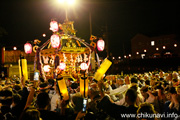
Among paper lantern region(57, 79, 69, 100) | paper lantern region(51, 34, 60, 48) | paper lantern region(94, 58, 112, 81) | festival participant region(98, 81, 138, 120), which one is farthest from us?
paper lantern region(51, 34, 60, 48)

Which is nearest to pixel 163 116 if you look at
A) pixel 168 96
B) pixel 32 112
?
pixel 168 96

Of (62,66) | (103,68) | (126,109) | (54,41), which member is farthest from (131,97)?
(62,66)

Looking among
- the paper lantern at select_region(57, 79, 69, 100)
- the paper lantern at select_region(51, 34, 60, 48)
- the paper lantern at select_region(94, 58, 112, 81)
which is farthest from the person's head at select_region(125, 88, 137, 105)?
the paper lantern at select_region(51, 34, 60, 48)

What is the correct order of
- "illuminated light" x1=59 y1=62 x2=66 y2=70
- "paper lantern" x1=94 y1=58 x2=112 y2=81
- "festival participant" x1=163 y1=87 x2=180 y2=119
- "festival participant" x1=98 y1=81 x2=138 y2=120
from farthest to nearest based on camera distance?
"illuminated light" x1=59 y1=62 x2=66 y2=70
"paper lantern" x1=94 y1=58 x2=112 y2=81
"festival participant" x1=163 y1=87 x2=180 y2=119
"festival participant" x1=98 y1=81 x2=138 y2=120

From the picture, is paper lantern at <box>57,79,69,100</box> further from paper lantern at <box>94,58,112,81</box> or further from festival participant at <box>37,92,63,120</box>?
paper lantern at <box>94,58,112,81</box>

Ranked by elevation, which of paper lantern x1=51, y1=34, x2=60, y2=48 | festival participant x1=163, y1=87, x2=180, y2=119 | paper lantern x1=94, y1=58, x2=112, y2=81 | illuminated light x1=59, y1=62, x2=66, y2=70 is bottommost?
festival participant x1=163, y1=87, x2=180, y2=119

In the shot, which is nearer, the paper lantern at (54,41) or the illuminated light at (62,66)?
the paper lantern at (54,41)

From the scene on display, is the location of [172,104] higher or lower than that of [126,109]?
lower

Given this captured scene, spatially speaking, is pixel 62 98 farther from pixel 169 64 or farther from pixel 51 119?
pixel 169 64

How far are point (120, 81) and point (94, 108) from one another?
4497mm

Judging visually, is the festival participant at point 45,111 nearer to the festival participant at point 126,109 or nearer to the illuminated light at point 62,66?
the festival participant at point 126,109

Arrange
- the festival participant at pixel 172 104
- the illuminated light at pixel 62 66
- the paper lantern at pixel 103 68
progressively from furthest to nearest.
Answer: the illuminated light at pixel 62 66 < the paper lantern at pixel 103 68 < the festival participant at pixel 172 104

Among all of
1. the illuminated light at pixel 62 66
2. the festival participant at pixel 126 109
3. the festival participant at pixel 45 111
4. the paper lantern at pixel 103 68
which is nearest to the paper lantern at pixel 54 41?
the illuminated light at pixel 62 66

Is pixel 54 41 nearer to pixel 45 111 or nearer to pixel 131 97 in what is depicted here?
pixel 45 111
